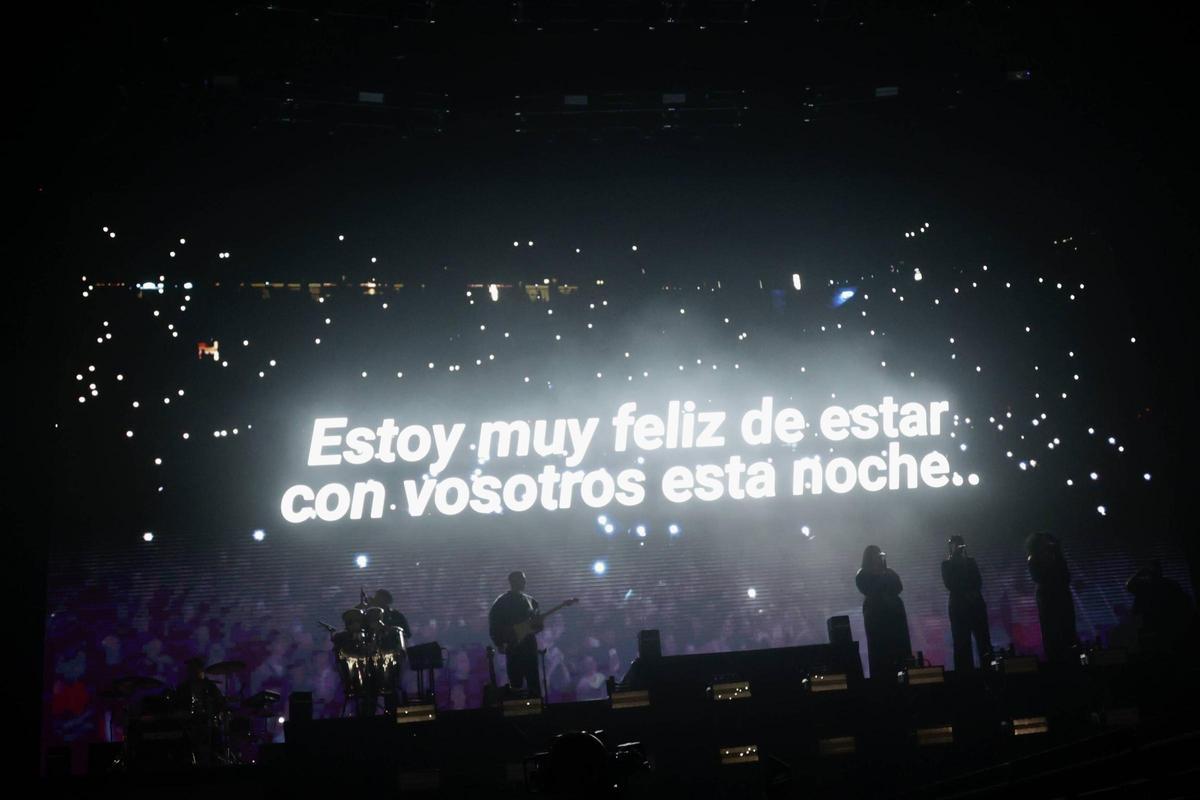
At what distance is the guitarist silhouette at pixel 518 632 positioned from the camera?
9352 millimetres

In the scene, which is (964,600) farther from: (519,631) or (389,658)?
(389,658)

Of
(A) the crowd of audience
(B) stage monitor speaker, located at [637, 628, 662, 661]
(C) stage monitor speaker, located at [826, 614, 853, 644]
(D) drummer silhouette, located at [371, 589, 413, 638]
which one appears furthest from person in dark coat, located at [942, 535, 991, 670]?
(D) drummer silhouette, located at [371, 589, 413, 638]

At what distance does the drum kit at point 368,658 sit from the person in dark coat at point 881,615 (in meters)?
4.28

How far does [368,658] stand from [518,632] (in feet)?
4.58

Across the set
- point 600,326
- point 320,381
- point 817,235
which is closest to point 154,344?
point 320,381

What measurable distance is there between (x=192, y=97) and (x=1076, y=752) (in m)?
8.66

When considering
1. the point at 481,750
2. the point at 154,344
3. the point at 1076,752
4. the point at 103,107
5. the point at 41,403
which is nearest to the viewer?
the point at 1076,752

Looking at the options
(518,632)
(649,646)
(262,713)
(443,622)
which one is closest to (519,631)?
(518,632)

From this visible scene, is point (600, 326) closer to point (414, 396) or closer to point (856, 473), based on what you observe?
point (414, 396)

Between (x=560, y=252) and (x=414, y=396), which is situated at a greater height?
(x=560, y=252)

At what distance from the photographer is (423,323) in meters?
12.3

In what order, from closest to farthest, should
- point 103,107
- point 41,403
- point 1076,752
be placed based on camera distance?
point 1076,752, point 41,403, point 103,107

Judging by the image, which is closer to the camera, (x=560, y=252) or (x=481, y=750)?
(x=481, y=750)

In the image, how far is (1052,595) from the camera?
8.82 m
